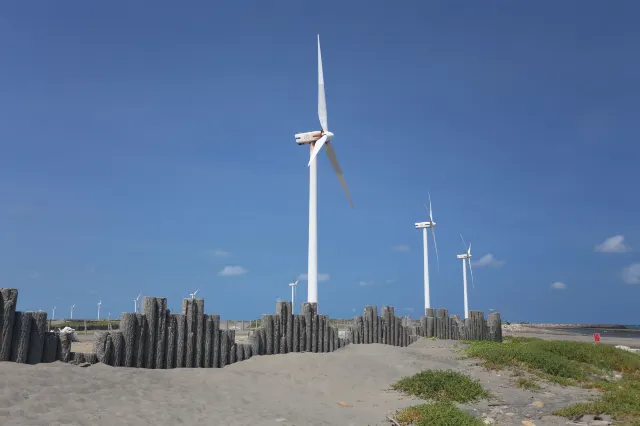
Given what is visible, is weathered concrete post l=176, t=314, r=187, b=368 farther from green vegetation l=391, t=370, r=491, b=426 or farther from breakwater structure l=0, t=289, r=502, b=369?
green vegetation l=391, t=370, r=491, b=426

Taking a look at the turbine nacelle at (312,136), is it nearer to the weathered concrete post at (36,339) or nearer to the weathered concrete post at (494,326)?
the weathered concrete post at (494,326)

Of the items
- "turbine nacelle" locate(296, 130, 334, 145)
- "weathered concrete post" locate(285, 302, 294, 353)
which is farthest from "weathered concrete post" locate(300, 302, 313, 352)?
"turbine nacelle" locate(296, 130, 334, 145)

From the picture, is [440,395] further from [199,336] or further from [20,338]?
[20,338]

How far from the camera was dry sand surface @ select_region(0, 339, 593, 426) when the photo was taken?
11.2 m

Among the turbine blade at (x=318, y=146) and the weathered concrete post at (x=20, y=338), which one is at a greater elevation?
the turbine blade at (x=318, y=146)

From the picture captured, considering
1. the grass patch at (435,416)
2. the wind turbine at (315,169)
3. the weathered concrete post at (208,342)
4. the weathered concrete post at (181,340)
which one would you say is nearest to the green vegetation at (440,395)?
the grass patch at (435,416)

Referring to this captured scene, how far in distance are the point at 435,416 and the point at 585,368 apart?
1170 centimetres

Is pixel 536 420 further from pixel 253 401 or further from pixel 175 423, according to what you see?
pixel 175 423

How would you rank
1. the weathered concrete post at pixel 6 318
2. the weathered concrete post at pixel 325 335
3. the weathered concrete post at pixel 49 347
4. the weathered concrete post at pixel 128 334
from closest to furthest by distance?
the weathered concrete post at pixel 6 318
the weathered concrete post at pixel 49 347
the weathered concrete post at pixel 128 334
the weathered concrete post at pixel 325 335

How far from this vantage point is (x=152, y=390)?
13289 mm

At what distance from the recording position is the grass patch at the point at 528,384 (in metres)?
17.1

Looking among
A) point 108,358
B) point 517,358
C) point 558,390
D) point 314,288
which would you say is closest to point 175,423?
point 108,358

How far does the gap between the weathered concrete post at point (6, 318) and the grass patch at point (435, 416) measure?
974 cm

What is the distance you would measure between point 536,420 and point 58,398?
440 inches
